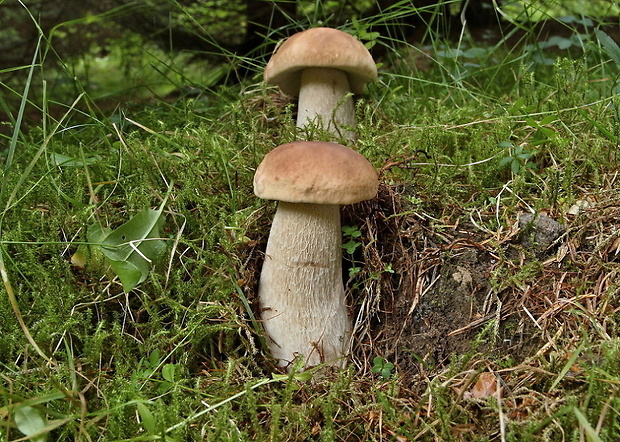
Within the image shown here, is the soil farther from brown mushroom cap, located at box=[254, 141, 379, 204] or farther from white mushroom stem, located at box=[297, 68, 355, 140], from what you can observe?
white mushroom stem, located at box=[297, 68, 355, 140]

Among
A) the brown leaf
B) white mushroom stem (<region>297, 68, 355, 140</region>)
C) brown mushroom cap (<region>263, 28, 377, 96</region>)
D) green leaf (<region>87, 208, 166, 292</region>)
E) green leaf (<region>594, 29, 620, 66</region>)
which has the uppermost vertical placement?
green leaf (<region>594, 29, 620, 66</region>)

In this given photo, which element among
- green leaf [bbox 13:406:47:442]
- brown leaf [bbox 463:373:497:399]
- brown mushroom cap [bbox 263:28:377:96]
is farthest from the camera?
brown mushroom cap [bbox 263:28:377:96]

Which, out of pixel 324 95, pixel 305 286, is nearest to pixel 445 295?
pixel 305 286

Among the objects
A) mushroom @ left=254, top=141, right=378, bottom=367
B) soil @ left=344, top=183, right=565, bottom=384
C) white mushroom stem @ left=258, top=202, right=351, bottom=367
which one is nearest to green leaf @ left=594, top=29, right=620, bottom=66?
soil @ left=344, top=183, right=565, bottom=384

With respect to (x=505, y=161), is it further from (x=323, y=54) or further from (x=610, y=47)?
(x=323, y=54)

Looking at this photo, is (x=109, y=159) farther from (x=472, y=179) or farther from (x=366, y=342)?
(x=472, y=179)

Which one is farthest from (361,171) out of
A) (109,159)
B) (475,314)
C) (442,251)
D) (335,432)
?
(109,159)
